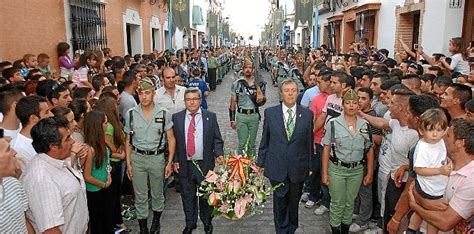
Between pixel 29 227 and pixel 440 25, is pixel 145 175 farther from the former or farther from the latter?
pixel 440 25

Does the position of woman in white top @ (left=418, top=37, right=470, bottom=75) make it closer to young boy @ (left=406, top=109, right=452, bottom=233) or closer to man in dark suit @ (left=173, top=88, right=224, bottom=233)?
young boy @ (left=406, top=109, right=452, bottom=233)

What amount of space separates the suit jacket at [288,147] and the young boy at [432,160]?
1.43 metres

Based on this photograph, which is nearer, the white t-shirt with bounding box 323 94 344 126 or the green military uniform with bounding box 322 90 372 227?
the green military uniform with bounding box 322 90 372 227

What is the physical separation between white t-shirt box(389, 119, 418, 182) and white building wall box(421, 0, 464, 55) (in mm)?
5928

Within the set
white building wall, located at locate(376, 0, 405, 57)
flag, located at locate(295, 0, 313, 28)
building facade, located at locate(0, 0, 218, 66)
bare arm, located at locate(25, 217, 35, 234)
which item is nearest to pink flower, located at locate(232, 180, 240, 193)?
bare arm, located at locate(25, 217, 35, 234)

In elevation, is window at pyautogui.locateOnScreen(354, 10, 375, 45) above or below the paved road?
above

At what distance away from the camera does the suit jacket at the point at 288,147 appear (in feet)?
14.6

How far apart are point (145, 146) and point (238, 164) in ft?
4.87

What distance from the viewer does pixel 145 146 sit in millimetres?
4688

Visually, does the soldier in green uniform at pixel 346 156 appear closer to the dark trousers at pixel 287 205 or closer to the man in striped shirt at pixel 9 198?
the dark trousers at pixel 287 205

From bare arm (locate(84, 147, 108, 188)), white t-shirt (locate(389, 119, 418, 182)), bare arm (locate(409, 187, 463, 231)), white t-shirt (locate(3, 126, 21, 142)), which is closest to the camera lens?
bare arm (locate(409, 187, 463, 231))

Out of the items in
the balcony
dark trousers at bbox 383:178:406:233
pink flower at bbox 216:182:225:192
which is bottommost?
dark trousers at bbox 383:178:406:233

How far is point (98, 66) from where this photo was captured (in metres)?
8.67

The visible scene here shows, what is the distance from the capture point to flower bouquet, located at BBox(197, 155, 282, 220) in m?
3.50
